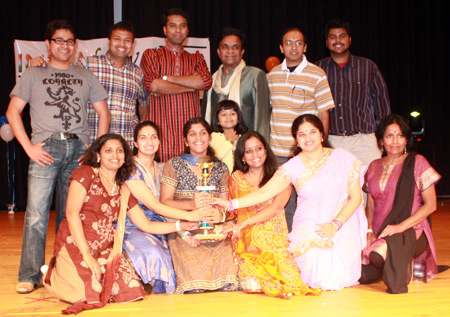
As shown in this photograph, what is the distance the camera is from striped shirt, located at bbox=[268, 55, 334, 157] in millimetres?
4141

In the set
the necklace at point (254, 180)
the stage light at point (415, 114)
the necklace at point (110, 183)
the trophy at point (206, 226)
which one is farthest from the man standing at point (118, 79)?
the stage light at point (415, 114)

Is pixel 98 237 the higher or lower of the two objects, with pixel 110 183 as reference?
lower

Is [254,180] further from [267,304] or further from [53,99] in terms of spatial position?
[53,99]

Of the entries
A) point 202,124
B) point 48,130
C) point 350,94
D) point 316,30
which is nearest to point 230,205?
point 202,124

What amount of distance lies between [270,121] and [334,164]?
3.00ft

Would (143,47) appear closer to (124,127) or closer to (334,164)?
(124,127)

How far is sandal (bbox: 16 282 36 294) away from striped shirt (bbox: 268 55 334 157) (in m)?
2.03

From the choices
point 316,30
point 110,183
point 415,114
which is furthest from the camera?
point 415,114

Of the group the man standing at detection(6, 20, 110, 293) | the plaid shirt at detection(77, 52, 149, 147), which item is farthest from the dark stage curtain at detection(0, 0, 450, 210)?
the man standing at detection(6, 20, 110, 293)

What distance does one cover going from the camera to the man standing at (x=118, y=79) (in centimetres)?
397

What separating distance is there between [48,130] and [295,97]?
188 centimetres

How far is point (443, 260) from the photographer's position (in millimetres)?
3994

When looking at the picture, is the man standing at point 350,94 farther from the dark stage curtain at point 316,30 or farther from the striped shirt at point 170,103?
the dark stage curtain at point 316,30

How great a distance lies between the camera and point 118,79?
401 centimetres
